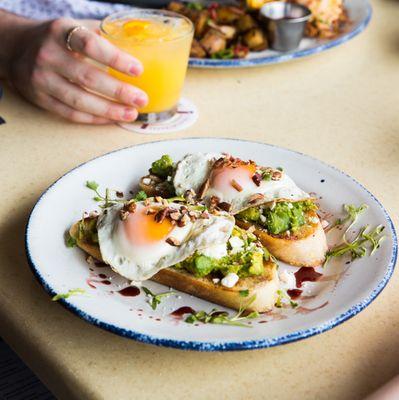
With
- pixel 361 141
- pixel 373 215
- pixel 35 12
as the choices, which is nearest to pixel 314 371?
pixel 373 215

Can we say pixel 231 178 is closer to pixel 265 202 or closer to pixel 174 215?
pixel 265 202

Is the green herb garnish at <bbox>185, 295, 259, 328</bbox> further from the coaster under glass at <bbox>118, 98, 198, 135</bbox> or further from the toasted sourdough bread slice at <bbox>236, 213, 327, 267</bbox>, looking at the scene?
the coaster under glass at <bbox>118, 98, 198, 135</bbox>

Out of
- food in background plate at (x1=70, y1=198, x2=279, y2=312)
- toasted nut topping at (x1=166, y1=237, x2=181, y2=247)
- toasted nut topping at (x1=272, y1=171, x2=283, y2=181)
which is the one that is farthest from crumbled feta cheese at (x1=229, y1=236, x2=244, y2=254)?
toasted nut topping at (x1=272, y1=171, x2=283, y2=181)

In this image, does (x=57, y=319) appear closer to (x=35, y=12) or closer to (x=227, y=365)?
(x=227, y=365)

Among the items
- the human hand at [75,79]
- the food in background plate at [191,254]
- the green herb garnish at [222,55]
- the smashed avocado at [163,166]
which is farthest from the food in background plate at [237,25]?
the food in background plate at [191,254]

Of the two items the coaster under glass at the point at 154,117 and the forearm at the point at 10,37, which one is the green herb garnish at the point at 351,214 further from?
the forearm at the point at 10,37
